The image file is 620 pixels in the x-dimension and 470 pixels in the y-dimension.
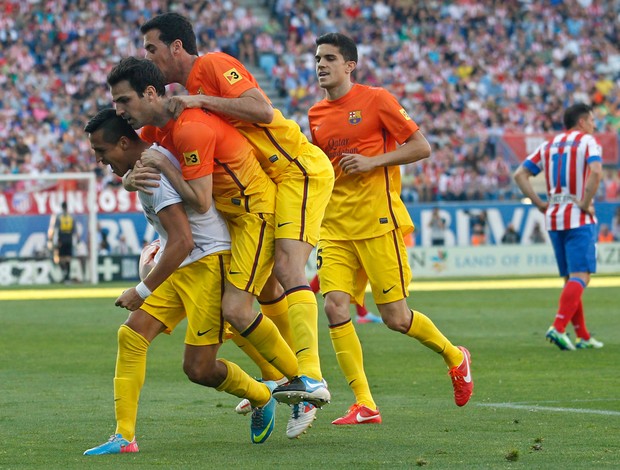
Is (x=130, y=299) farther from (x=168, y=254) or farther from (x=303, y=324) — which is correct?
(x=303, y=324)

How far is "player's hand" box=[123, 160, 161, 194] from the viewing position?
661 centimetres

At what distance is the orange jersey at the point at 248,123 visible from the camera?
23.3 feet

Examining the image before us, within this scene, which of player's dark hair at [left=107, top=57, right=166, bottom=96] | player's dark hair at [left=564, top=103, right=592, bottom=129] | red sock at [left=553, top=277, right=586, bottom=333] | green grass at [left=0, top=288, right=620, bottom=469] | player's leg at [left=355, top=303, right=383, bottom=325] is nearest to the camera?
green grass at [left=0, top=288, right=620, bottom=469]

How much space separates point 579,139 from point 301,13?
27.8 meters

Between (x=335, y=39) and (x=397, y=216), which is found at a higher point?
(x=335, y=39)

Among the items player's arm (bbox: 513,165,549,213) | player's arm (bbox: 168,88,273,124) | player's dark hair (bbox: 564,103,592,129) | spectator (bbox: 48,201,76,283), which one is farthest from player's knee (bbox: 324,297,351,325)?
spectator (bbox: 48,201,76,283)

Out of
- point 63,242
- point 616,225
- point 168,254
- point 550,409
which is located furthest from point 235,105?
point 616,225

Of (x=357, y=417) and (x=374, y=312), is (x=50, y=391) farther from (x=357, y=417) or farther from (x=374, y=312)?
(x=374, y=312)

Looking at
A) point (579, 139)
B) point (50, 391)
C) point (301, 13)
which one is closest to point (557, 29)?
point (301, 13)

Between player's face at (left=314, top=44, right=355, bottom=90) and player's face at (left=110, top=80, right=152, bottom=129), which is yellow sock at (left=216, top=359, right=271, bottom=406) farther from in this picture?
player's face at (left=314, top=44, right=355, bottom=90)

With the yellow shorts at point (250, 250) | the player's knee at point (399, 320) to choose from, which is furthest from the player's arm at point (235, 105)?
the player's knee at point (399, 320)

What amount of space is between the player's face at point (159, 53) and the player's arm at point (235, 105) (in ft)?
1.06

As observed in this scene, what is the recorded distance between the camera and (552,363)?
37.2 ft

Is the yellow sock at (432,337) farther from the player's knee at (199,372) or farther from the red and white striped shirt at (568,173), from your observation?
the red and white striped shirt at (568,173)
